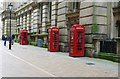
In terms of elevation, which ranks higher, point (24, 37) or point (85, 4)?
point (85, 4)

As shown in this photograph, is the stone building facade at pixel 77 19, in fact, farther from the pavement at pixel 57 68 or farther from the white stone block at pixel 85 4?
the pavement at pixel 57 68

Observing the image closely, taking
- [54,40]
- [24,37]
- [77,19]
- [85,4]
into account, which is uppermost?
[85,4]

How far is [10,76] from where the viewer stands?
1078 centimetres

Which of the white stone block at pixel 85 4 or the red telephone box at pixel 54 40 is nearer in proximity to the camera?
the white stone block at pixel 85 4

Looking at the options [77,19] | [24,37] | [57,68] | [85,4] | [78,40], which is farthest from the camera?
[24,37]

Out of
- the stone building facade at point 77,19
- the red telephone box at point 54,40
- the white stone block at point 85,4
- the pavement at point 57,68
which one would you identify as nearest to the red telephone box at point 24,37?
the stone building facade at point 77,19

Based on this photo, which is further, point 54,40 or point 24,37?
point 24,37

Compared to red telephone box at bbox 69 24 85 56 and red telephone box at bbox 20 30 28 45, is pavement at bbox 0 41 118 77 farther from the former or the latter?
red telephone box at bbox 20 30 28 45

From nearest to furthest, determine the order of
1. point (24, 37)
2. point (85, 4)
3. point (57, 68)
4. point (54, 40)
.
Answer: point (57, 68) < point (85, 4) < point (54, 40) < point (24, 37)

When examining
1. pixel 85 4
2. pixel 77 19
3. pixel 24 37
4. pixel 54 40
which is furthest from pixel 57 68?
pixel 24 37

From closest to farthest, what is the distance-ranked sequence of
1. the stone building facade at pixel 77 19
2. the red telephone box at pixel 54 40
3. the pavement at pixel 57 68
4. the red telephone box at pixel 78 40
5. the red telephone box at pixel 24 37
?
the pavement at pixel 57 68 → the stone building facade at pixel 77 19 → the red telephone box at pixel 78 40 → the red telephone box at pixel 54 40 → the red telephone box at pixel 24 37

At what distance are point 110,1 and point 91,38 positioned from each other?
3.38 m

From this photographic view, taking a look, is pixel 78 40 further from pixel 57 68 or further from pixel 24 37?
pixel 24 37

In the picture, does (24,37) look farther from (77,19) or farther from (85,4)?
(85,4)
